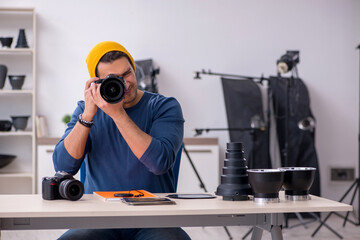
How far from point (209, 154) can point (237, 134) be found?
34cm

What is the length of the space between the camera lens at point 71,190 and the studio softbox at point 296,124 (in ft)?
11.2

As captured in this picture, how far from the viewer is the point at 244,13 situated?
5117mm

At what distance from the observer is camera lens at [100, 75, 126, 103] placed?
1.77 meters

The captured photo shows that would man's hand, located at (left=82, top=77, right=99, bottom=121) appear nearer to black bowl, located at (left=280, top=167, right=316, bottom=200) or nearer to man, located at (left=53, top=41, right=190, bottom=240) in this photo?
man, located at (left=53, top=41, right=190, bottom=240)

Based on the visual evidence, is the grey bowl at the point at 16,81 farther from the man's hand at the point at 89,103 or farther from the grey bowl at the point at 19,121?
the man's hand at the point at 89,103

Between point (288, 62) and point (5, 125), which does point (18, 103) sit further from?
point (288, 62)

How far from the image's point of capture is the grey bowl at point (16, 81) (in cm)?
462

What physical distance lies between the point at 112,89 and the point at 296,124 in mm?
3395

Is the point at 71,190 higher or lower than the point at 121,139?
lower

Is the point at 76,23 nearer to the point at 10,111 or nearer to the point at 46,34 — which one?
the point at 46,34

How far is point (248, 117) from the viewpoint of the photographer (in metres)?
4.84

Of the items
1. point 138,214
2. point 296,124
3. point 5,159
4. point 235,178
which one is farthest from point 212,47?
point 138,214

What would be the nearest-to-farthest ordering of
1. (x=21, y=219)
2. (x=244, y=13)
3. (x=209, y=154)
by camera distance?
(x=21, y=219)
(x=209, y=154)
(x=244, y=13)

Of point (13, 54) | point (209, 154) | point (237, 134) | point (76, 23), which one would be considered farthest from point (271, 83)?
point (13, 54)
